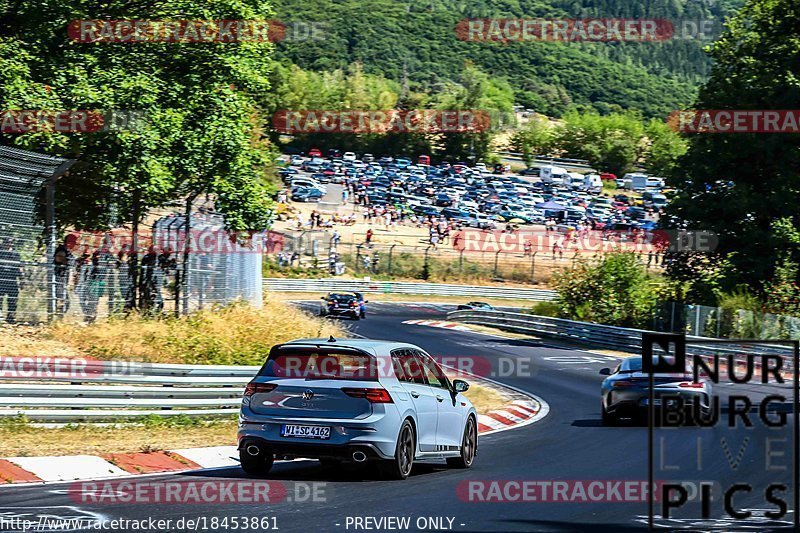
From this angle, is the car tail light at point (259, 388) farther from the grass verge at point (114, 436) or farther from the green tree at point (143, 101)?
the green tree at point (143, 101)

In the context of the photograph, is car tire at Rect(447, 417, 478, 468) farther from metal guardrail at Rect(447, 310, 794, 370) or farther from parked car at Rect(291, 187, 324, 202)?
parked car at Rect(291, 187, 324, 202)

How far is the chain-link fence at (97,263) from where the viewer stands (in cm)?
2116

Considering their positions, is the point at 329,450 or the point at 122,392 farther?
the point at 122,392

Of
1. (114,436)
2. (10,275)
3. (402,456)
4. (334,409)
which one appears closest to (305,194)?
(10,275)

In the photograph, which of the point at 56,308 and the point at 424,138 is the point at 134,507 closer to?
the point at 56,308

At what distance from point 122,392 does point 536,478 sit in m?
6.98

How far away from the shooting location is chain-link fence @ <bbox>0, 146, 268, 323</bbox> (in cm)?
2116

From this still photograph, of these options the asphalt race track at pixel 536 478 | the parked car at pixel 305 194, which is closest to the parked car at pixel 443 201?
the parked car at pixel 305 194

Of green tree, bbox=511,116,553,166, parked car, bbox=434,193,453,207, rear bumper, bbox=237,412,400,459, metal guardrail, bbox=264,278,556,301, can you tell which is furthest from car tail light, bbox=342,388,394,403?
green tree, bbox=511,116,553,166

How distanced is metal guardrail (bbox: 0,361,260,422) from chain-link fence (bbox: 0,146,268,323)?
465 cm

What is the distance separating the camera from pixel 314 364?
457 inches

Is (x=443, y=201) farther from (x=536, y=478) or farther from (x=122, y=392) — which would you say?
→ (x=536, y=478)

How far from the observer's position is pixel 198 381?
57.2 ft

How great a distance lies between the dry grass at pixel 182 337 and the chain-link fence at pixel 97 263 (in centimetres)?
53
